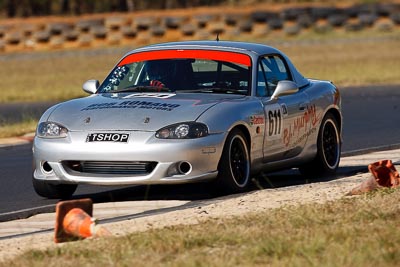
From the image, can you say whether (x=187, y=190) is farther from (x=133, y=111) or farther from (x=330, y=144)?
(x=330, y=144)

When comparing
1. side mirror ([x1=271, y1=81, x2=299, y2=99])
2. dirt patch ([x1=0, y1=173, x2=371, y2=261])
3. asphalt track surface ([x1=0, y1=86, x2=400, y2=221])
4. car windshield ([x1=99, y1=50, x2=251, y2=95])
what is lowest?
asphalt track surface ([x1=0, y1=86, x2=400, y2=221])

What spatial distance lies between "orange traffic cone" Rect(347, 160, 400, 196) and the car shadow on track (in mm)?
1049

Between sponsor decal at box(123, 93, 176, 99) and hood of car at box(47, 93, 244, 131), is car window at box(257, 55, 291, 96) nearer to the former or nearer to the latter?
hood of car at box(47, 93, 244, 131)

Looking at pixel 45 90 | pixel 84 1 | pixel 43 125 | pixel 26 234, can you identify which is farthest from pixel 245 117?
pixel 84 1

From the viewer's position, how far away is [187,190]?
1139 cm

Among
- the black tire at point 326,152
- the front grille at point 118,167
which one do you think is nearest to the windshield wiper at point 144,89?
the front grille at point 118,167

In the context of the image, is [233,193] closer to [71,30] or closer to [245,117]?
[245,117]

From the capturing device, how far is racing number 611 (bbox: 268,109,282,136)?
11219 millimetres

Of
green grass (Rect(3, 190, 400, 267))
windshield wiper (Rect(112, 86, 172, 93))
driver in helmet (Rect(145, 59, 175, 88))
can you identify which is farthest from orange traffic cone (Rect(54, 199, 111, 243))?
driver in helmet (Rect(145, 59, 175, 88))

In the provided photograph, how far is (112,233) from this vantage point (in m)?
8.43

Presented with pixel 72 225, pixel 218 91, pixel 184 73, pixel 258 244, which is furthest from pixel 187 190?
pixel 258 244

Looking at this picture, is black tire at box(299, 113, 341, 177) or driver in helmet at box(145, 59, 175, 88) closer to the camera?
driver in helmet at box(145, 59, 175, 88)

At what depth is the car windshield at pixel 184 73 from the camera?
1139 centimetres

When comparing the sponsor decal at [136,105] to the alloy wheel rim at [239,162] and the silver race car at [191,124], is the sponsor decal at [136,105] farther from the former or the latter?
the alloy wheel rim at [239,162]
